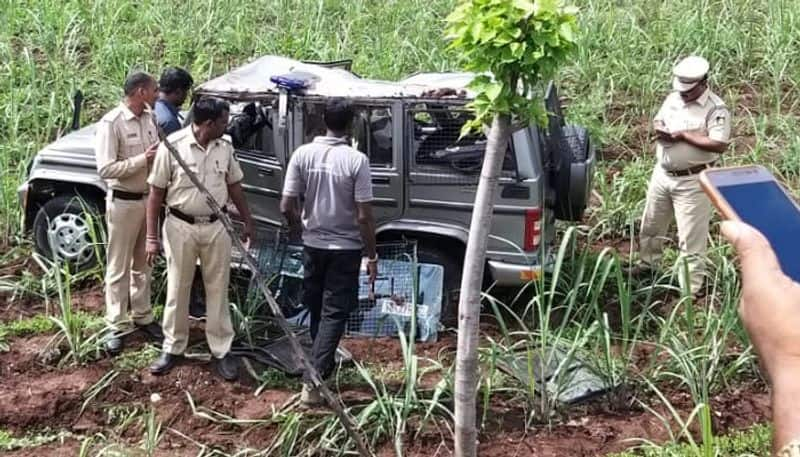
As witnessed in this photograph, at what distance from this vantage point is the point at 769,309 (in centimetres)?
184

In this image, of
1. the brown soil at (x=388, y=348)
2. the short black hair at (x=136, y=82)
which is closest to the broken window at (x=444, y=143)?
the brown soil at (x=388, y=348)

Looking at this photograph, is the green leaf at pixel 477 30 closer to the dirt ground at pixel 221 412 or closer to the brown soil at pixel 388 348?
the dirt ground at pixel 221 412

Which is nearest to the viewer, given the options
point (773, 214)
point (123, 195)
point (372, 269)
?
point (773, 214)

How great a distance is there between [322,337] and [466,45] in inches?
85.3

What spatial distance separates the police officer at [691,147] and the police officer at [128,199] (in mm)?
3315

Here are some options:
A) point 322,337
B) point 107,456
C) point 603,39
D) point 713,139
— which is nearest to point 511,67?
point 322,337

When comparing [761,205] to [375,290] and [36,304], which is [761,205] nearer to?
[375,290]

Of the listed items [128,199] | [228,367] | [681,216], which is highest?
[128,199]

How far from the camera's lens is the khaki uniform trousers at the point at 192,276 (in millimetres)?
5602

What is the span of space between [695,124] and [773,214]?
413 centimetres

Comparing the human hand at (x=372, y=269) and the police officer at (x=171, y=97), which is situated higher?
the police officer at (x=171, y=97)

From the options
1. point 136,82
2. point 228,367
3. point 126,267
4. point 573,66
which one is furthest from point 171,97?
point 573,66

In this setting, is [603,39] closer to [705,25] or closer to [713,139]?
[705,25]

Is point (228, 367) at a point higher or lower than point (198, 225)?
lower
